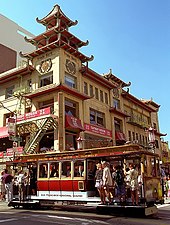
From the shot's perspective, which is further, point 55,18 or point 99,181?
point 55,18

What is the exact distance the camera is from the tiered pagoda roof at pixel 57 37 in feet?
88.7

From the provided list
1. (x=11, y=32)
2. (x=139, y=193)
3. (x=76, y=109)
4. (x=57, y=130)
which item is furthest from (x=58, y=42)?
(x=11, y=32)

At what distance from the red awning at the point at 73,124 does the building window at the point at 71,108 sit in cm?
116

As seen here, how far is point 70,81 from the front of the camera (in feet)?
91.0

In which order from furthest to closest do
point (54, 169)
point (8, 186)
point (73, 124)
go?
point (73, 124) < point (8, 186) < point (54, 169)

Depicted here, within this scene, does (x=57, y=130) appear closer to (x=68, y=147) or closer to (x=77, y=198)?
(x=68, y=147)

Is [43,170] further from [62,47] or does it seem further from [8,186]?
[62,47]

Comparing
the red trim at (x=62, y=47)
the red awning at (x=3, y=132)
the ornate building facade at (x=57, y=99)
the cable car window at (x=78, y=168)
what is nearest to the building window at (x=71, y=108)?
the ornate building facade at (x=57, y=99)

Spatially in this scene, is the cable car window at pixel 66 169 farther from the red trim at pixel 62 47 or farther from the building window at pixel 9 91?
the building window at pixel 9 91

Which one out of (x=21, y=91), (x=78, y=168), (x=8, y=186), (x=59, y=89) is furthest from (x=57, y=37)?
(x=78, y=168)

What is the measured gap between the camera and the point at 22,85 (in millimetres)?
29594

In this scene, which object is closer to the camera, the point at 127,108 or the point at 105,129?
the point at 105,129

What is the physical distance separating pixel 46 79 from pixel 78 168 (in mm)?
16898

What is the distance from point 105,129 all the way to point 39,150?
8.66m
